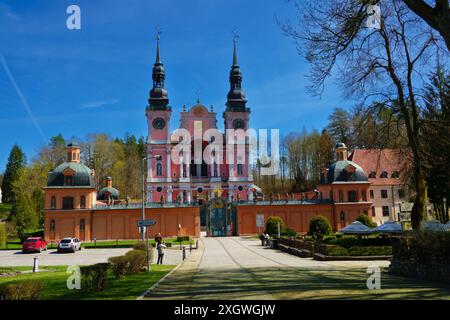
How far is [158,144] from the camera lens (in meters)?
72.9

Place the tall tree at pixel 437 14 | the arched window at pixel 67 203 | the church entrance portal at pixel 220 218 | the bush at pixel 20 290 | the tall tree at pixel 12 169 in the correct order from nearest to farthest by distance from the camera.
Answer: the bush at pixel 20 290
the tall tree at pixel 437 14
the arched window at pixel 67 203
the church entrance portal at pixel 220 218
the tall tree at pixel 12 169

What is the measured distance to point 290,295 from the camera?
11.6m

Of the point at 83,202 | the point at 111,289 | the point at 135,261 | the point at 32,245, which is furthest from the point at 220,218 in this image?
the point at 111,289

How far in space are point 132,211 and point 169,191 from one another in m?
17.1

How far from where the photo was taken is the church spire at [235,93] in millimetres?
77438

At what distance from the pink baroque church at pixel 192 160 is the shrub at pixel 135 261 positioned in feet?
162

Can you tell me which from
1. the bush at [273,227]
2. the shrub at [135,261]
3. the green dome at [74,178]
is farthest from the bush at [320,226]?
the shrub at [135,261]

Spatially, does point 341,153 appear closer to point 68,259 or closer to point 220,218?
point 220,218

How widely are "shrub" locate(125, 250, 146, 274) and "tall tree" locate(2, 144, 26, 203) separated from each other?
85453mm

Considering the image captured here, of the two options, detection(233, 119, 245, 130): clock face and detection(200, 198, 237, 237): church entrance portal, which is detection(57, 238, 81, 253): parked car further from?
detection(233, 119, 245, 130): clock face

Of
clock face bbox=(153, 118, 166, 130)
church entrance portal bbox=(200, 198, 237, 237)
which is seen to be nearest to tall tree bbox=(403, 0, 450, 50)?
church entrance portal bbox=(200, 198, 237, 237)

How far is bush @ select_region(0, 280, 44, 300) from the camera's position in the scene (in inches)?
366

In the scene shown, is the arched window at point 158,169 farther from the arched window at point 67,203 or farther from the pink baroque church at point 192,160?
the arched window at point 67,203
